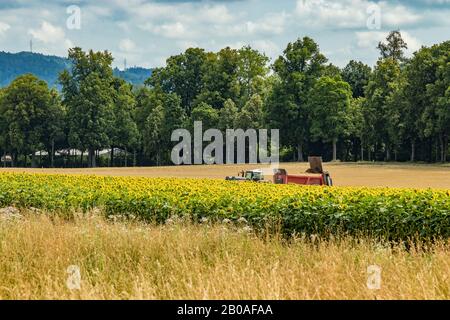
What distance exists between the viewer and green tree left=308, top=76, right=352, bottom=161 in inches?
3374

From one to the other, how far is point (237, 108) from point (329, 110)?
1441cm

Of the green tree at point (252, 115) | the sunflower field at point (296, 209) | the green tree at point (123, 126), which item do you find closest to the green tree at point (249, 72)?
the green tree at point (252, 115)

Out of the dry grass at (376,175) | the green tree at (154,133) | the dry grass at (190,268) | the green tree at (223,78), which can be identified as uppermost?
the green tree at (223,78)

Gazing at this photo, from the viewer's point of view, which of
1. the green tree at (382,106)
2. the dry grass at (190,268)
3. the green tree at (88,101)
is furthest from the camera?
the green tree at (88,101)

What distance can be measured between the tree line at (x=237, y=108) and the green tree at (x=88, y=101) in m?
0.16

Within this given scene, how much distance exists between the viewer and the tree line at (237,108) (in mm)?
82000

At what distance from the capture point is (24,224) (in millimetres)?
11516

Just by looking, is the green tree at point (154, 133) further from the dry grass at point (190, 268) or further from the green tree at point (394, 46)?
the dry grass at point (190, 268)

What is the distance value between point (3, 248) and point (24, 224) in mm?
2472

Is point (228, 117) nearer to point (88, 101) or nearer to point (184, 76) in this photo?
point (184, 76)

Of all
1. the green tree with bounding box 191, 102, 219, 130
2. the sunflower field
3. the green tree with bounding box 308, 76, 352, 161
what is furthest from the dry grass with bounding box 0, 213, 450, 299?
the green tree with bounding box 191, 102, 219, 130

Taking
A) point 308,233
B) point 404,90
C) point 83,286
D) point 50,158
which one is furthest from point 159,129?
point 83,286

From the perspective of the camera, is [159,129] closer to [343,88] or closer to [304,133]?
[304,133]

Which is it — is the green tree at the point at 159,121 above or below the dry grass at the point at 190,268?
above
